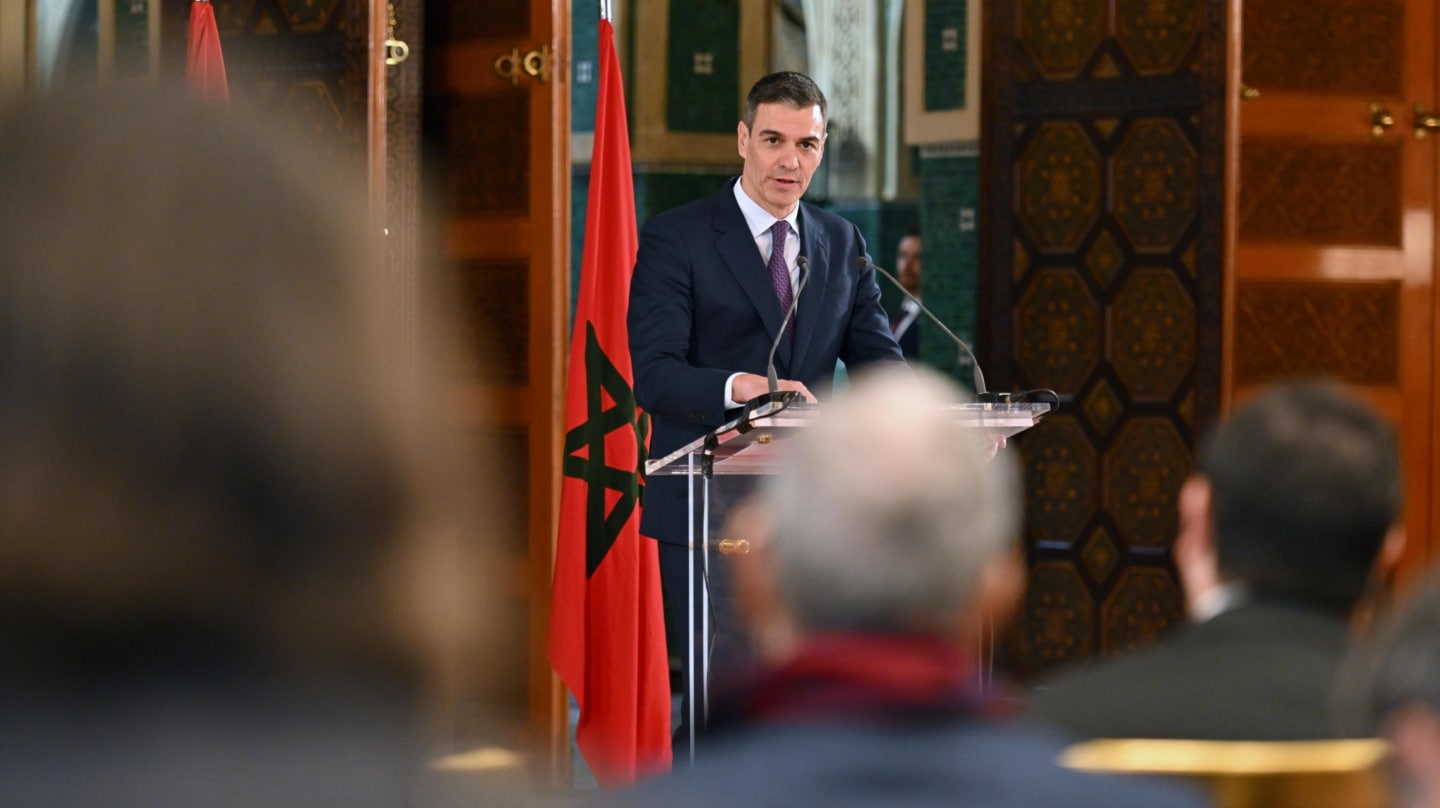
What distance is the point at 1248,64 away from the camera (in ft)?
19.3

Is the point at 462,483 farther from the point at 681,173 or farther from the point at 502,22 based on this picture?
the point at 681,173

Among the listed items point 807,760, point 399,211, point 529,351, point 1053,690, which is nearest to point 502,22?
point 399,211

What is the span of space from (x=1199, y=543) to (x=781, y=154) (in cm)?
222

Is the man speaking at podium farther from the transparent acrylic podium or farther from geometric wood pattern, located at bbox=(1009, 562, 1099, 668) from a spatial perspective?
geometric wood pattern, located at bbox=(1009, 562, 1099, 668)

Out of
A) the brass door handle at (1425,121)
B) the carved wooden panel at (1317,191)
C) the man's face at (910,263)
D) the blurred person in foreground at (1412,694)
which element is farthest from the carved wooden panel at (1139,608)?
the blurred person in foreground at (1412,694)

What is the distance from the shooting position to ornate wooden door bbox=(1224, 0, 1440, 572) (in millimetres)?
5891

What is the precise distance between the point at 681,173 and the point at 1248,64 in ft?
9.45

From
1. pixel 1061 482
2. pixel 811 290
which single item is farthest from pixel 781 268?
pixel 1061 482

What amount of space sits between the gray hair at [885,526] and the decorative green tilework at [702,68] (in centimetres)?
703

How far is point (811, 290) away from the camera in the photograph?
12.1ft

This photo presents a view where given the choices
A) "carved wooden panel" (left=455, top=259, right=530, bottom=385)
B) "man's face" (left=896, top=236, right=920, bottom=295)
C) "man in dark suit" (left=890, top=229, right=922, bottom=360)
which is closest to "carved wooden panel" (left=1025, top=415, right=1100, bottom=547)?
"carved wooden panel" (left=455, top=259, right=530, bottom=385)

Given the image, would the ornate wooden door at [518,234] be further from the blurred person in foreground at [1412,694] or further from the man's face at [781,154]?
the blurred person in foreground at [1412,694]

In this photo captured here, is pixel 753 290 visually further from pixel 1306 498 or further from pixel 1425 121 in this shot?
pixel 1425 121

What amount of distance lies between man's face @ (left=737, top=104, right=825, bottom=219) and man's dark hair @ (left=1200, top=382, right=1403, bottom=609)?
228 centimetres
